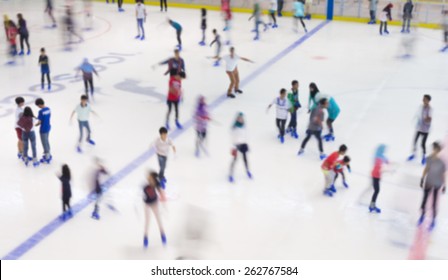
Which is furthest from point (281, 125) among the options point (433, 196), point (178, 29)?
point (178, 29)

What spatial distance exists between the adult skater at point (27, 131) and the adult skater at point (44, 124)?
0.13 m

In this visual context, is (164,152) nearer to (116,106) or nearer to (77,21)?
(116,106)

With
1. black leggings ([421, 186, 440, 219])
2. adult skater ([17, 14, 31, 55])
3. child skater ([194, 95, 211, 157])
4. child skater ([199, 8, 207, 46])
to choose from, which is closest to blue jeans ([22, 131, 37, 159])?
child skater ([194, 95, 211, 157])

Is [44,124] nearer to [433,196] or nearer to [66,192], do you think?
[66,192]

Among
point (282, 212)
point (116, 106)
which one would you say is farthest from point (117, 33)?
point (282, 212)

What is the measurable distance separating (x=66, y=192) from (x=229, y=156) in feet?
12.1

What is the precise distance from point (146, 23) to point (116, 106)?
32.8 feet

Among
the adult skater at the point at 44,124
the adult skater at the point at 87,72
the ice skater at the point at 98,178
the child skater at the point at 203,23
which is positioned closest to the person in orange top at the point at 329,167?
→ the ice skater at the point at 98,178

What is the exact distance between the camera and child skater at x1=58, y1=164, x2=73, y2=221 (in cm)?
916

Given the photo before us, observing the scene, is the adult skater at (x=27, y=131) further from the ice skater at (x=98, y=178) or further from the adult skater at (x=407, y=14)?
the adult skater at (x=407, y=14)

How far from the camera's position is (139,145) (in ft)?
41.1

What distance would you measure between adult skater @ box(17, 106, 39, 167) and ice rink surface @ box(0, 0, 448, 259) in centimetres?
23

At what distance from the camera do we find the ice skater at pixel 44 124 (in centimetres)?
1110

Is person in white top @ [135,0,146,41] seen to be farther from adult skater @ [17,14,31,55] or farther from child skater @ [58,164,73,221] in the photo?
child skater @ [58,164,73,221]
